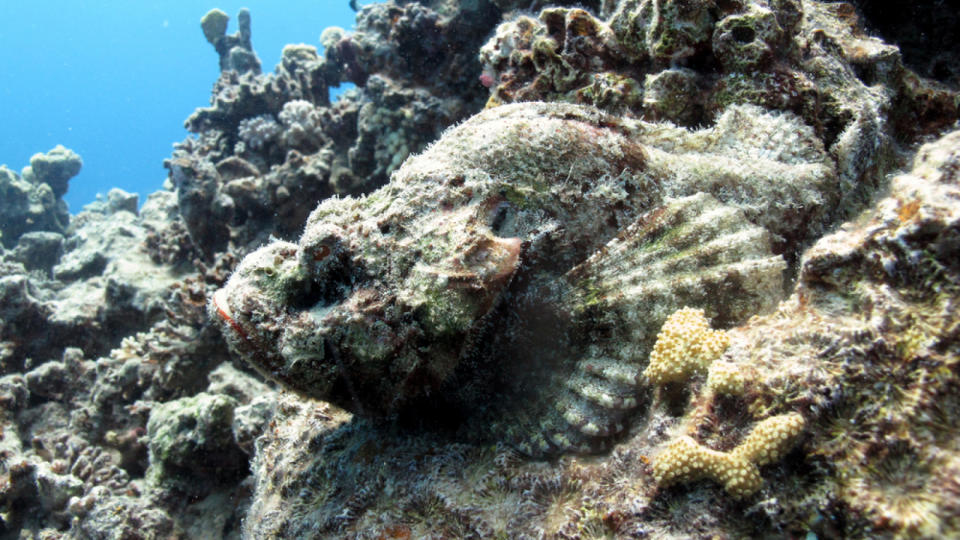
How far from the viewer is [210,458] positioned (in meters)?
5.64

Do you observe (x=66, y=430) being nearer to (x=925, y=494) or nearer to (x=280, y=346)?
(x=280, y=346)

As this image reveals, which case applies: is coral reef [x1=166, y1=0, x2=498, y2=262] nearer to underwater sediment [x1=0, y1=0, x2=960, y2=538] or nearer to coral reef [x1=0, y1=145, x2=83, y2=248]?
underwater sediment [x1=0, y1=0, x2=960, y2=538]

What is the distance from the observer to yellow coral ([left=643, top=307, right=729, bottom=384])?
2406 millimetres

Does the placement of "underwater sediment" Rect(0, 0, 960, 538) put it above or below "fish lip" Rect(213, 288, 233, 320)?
below

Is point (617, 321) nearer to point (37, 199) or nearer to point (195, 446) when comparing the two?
point (195, 446)

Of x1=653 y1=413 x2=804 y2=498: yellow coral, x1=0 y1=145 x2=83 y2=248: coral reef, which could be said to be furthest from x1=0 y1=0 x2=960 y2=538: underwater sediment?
x1=0 y1=145 x2=83 y2=248: coral reef

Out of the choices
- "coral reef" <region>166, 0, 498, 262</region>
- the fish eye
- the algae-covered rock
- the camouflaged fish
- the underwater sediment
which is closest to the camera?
the underwater sediment

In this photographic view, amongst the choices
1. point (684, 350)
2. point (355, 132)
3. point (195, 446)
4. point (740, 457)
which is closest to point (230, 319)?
point (684, 350)

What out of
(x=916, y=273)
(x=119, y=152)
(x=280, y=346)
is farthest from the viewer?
(x=119, y=152)

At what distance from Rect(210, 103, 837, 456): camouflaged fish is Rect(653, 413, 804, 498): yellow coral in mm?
690

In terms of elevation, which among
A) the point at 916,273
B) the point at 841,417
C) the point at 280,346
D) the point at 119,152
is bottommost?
the point at 841,417

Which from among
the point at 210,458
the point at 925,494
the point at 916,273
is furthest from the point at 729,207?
the point at 210,458

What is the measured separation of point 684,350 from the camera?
8.04 feet

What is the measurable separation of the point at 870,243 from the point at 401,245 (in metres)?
2.18
